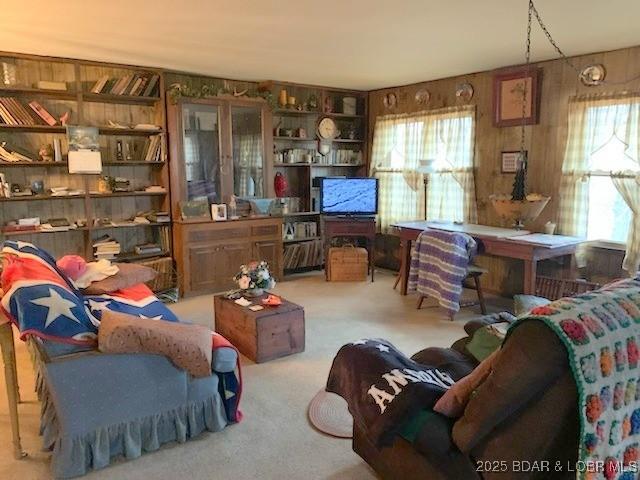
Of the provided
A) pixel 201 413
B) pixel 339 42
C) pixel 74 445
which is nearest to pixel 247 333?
pixel 201 413

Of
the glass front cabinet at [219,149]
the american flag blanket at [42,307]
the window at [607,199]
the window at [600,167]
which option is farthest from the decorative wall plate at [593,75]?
the american flag blanket at [42,307]

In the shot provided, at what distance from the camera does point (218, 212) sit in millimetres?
5223

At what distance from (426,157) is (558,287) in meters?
2.28

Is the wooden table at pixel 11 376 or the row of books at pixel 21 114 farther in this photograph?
the row of books at pixel 21 114

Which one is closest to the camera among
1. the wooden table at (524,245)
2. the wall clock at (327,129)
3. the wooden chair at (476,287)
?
the wooden table at (524,245)

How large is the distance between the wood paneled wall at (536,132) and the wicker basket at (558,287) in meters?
0.56

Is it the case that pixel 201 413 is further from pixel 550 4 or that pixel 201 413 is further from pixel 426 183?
pixel 426 183

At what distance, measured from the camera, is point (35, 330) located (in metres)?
2.00

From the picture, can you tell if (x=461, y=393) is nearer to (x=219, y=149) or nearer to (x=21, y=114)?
(x=219, y=149)

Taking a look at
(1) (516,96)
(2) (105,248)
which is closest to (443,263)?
(1) (516,96)

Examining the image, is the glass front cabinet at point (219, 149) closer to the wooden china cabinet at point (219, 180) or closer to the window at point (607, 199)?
the wooden china cabinet at point (219, 180)

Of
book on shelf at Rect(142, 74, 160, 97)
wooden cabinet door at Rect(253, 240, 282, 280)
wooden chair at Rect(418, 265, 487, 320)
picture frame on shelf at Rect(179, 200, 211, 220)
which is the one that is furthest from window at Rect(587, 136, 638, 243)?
book on shelf at Rect(142, 74, 160, 97)

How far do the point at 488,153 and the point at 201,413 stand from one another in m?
3.98

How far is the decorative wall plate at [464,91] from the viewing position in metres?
5.15
